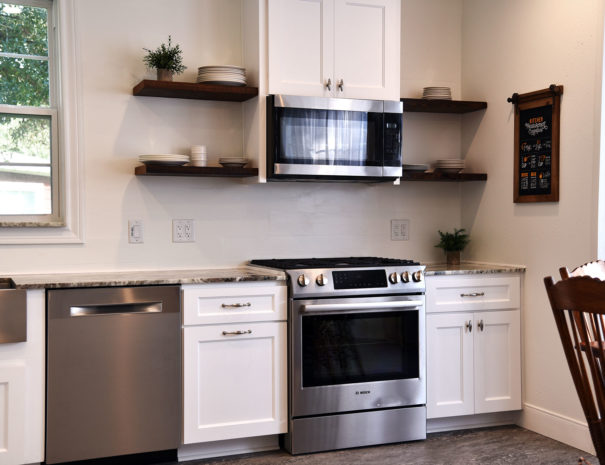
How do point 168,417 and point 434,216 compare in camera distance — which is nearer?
point 168,417

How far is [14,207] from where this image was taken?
351cm

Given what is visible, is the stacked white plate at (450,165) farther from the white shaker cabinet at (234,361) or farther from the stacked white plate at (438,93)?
the white shaker cabinet at (234,361)

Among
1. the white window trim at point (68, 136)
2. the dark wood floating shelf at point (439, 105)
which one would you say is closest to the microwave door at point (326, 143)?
the dark wood floating shelf at point (439, 105)

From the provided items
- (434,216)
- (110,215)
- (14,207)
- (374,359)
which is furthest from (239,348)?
(434,216)

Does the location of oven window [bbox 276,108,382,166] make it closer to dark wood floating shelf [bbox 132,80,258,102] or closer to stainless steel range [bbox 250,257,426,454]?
dark wood floating shelf [bbox 132,80,258,102]

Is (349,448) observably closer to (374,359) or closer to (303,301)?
(374,359)

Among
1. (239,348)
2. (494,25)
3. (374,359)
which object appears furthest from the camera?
(494,25)

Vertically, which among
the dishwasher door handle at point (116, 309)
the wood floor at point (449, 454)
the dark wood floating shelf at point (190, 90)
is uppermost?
the dark wood floating shelf at point (190, 90)

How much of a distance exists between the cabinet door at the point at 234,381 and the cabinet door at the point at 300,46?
1.21 meters

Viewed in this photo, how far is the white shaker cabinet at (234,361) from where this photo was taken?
10.6 feet

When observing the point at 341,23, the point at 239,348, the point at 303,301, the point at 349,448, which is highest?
the point at 341,23

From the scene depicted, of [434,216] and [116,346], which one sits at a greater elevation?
[434,216]

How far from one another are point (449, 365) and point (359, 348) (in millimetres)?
540

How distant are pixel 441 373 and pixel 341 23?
6.16 feet
